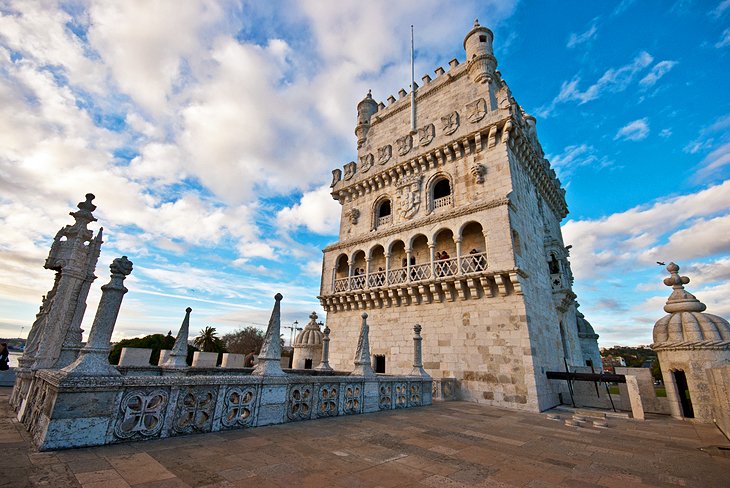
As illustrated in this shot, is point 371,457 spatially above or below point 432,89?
below

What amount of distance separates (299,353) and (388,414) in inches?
571

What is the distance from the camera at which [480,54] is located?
1831 cm

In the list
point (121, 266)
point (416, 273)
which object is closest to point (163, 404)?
point (121, 266)

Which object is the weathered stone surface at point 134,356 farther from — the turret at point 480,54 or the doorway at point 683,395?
the turret at point 480,54

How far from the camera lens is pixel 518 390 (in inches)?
481

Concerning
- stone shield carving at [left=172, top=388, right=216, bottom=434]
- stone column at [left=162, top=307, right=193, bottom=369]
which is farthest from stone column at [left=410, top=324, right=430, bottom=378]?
stone column at [left=162, top=307, right=193, bottom=369]

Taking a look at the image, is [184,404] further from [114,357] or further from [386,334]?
[114,357]

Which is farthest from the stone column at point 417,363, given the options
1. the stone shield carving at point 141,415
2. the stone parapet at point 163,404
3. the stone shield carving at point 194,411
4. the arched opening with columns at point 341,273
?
the arched opening with columns at point 341,273

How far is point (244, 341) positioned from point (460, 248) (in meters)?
49.7

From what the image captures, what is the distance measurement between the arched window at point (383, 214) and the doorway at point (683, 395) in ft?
46.2

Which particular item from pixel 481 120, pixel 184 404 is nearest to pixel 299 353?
pixel 184 404

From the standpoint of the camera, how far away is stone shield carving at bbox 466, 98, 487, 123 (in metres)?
16.9

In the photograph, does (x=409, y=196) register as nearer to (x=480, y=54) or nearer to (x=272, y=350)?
(x=480, y=54)

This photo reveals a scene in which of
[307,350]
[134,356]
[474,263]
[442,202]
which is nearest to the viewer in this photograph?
[134,356]
